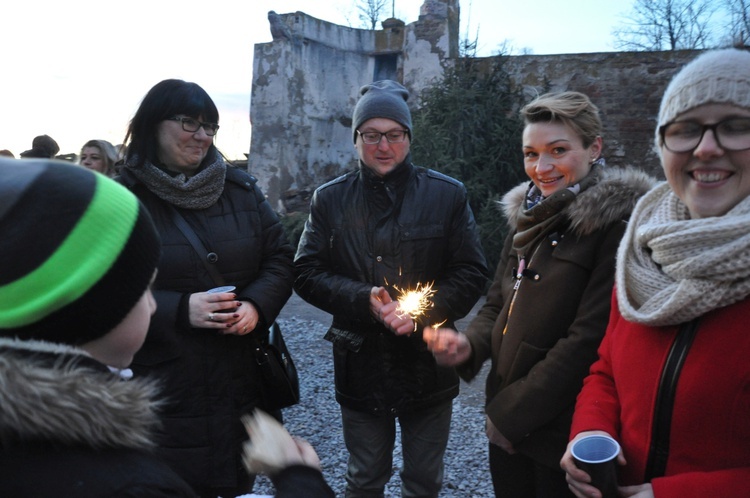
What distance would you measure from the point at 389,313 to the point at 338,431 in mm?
2560

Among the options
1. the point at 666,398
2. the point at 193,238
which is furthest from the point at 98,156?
the point at 666,398

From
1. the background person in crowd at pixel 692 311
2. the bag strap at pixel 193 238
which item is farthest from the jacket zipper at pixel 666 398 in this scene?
the bag strap at pixel 193 238

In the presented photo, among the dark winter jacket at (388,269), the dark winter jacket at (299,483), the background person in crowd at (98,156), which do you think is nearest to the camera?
the dark winter jacket at (299,483)

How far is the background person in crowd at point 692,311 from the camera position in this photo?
4.66 feet

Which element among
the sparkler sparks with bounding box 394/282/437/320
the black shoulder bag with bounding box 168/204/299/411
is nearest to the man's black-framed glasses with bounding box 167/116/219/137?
the black shoulder bag with bounding box 168/204/299/411

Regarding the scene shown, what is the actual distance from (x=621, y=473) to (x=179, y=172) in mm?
2229

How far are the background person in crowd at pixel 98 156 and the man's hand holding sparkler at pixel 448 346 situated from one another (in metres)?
3.55

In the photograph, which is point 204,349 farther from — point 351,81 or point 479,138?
point 351,81

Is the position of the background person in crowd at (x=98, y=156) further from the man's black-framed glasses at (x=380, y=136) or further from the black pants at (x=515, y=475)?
the black pants at (x=515, y=475)

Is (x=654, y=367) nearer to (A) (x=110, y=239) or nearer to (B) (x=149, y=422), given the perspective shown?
(B) (x=149, y=422)

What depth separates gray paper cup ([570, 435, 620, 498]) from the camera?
155 cm

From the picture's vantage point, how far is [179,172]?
2734 mm

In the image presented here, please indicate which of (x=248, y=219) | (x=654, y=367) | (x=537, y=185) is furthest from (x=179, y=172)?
(x=654, y=367)

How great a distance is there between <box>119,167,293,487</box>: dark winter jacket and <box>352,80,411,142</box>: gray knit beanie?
31.7 inches
